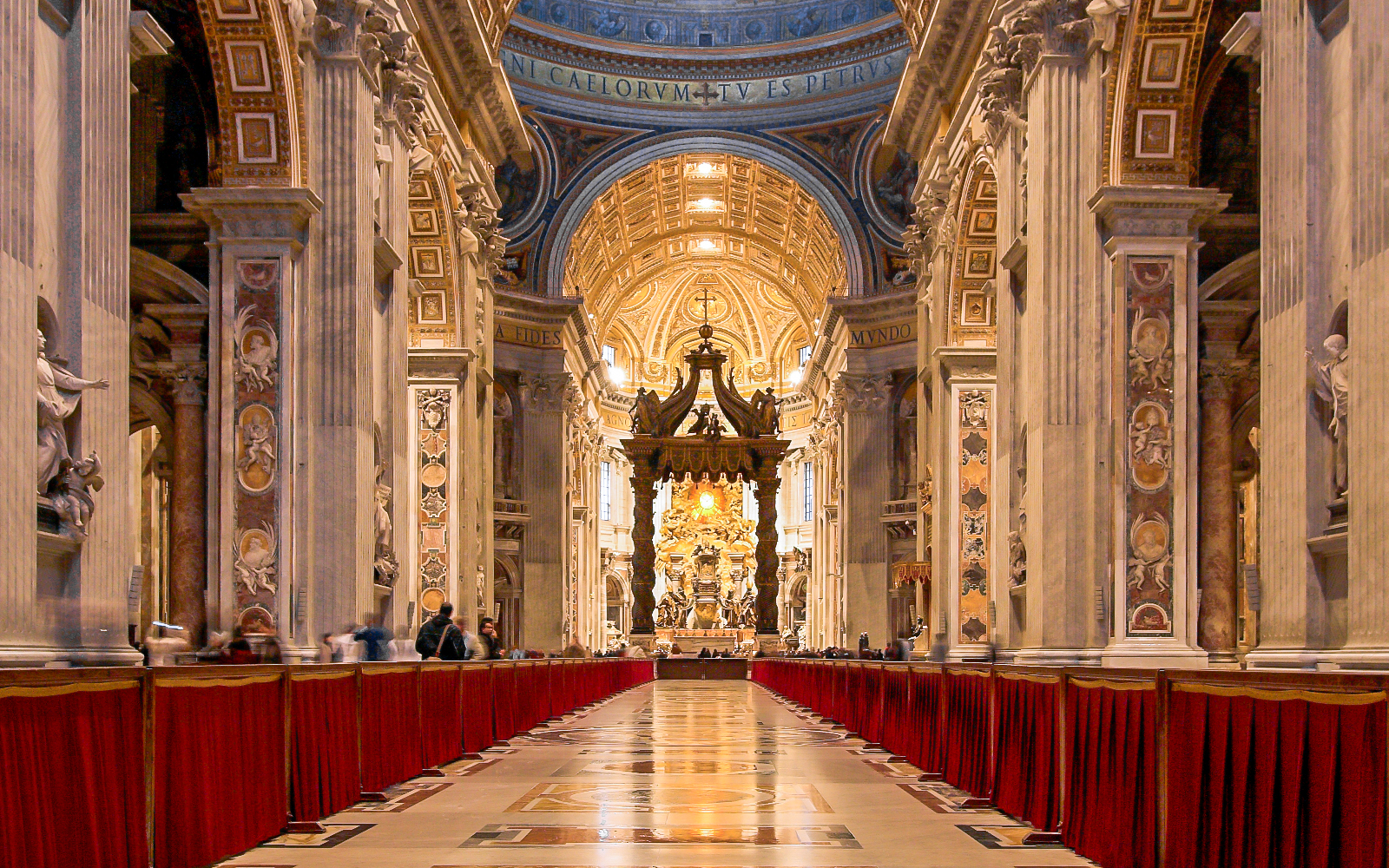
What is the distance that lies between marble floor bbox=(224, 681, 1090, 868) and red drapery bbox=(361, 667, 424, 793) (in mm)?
147

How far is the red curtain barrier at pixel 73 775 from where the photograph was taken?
4.12m

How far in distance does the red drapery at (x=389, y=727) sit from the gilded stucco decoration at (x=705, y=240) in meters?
27.6

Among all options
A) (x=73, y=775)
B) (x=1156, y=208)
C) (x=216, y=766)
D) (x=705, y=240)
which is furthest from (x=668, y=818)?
(x=705, y=240)

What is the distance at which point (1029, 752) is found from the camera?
6922 mm

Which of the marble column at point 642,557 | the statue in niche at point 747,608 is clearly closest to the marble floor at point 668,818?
the marble column at point 642,557

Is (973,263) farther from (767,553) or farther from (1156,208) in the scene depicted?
(767,553)

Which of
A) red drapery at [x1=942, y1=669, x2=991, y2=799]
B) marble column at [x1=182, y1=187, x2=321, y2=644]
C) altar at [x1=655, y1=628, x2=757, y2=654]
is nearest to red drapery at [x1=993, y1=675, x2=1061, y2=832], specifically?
red drapery at [x1=942, y1=669, x2=991, y2=799]

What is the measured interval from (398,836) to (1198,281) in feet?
29.3

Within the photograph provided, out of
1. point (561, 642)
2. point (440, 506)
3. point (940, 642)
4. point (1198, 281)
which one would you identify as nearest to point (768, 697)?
point (940, 642)

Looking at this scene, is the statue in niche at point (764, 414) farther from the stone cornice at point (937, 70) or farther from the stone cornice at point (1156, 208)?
the stone cornice at point (1156, 208)

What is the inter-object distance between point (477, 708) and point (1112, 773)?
689 cm

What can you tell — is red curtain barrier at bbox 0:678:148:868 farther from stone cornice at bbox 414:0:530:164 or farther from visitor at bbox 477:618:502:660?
stone cornice at bbox 414:0:530:164

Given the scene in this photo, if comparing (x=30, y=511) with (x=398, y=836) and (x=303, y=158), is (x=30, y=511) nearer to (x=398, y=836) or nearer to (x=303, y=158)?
(x=398, y=836)

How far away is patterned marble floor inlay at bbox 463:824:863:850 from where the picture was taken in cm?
624
